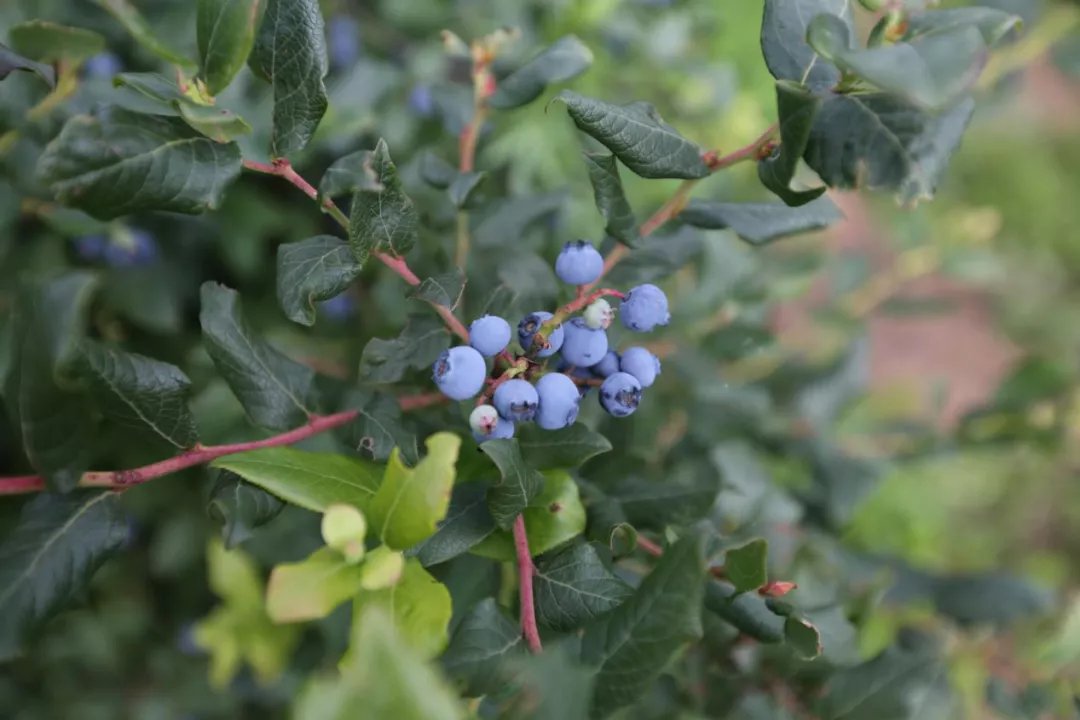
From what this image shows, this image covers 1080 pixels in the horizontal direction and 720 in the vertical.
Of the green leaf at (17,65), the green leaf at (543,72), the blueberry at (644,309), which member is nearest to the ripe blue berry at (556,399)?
the blueberry at (644,309)

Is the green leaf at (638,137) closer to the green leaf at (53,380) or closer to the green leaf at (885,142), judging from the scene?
the green leaf at (885,142)

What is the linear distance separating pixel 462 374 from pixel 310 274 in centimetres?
17

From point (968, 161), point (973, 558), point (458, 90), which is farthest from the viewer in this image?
point (968, 161)

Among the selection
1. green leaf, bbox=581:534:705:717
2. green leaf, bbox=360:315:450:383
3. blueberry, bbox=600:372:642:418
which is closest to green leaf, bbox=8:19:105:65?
green leaf, bbox=360:315:450:383

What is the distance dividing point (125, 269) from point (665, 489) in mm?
1043

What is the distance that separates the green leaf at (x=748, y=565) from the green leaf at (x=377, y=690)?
42 cm

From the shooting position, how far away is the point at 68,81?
0.94 m

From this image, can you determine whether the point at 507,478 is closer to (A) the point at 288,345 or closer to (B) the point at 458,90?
(B) the point at 458,90

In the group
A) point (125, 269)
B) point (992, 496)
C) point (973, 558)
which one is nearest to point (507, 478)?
point (125, 269)

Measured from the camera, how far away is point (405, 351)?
0.88 m

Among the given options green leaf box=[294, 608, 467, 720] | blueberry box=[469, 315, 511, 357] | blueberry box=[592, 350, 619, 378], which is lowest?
blueberry box=[592, 350, 619, 378]

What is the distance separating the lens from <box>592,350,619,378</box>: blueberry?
88 cm

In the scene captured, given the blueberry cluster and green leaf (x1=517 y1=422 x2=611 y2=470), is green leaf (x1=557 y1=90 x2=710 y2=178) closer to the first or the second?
the blueberry cluster

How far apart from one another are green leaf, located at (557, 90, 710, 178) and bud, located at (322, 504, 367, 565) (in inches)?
15.3
